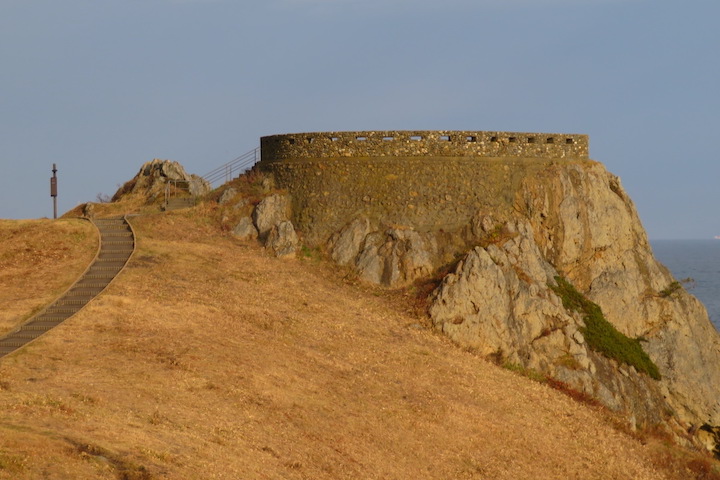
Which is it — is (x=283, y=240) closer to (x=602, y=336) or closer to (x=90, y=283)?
(x=90, y=283)

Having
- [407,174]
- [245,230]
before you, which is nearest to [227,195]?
[245,230]

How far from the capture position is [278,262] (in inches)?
1709

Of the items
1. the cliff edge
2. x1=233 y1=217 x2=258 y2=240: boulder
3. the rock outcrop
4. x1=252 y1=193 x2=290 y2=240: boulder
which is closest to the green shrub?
the cliff edge

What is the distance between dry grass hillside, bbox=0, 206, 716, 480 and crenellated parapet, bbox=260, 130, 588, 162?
630 centimetres

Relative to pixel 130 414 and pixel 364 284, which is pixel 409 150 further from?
pixel 130 414

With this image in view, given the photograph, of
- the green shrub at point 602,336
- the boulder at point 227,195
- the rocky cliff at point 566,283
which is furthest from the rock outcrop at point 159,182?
the green shrub at point 602,336

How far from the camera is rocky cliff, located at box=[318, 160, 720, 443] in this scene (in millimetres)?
40250

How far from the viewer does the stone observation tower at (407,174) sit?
45031 millimetres

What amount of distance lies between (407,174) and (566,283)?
923 centimetres

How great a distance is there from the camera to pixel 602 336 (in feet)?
138

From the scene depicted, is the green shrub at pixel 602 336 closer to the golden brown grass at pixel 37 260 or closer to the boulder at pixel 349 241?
the boulder at pixel 349 241

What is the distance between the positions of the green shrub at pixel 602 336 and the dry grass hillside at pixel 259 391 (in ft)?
15.6

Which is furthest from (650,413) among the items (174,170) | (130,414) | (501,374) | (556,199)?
(174,170)

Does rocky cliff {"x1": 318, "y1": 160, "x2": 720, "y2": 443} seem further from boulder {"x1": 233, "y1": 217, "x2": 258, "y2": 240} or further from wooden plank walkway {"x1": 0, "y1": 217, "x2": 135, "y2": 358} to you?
wooden plank walkway {"x1": 0, "y1": 217, "x2": 135, "y2": 358}
